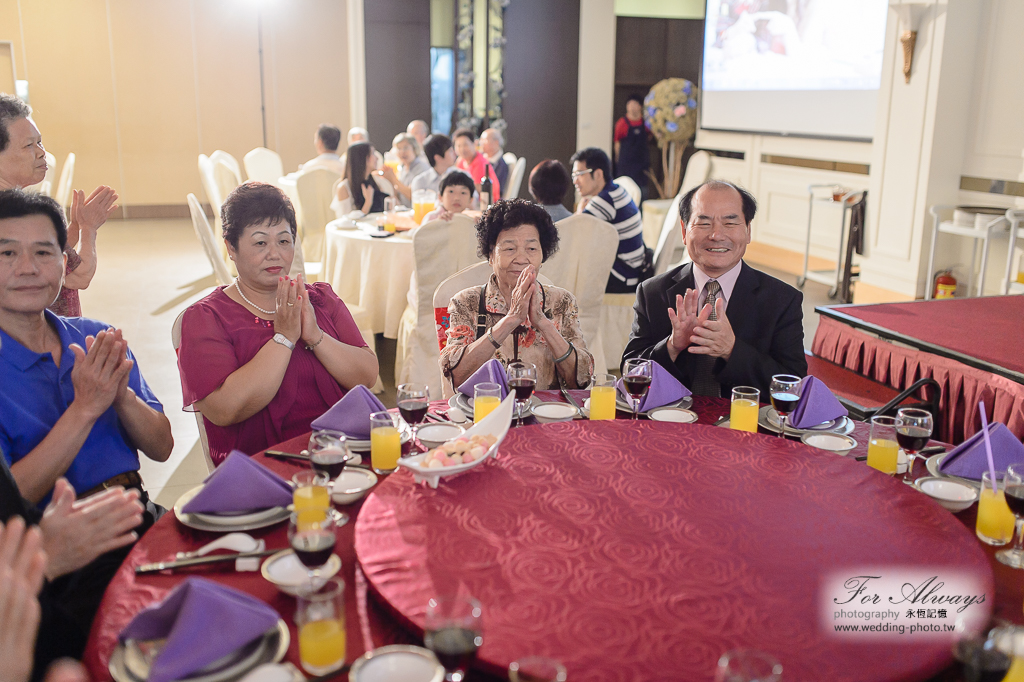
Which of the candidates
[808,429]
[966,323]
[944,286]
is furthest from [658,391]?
[944,286]

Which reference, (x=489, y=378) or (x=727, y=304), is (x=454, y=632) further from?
(x=727, y=304)

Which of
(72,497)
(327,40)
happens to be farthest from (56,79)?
(72,497)

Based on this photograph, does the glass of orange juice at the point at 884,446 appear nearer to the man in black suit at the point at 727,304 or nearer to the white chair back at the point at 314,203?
the man in black suit at the point at 727,304

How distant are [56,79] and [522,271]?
9907 mm

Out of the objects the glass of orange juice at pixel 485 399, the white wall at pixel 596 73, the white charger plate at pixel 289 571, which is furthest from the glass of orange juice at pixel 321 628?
the white wall at pixel 596 73

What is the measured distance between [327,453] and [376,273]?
3219 mm

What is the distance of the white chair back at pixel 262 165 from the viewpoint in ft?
25.6

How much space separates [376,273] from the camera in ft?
15.2

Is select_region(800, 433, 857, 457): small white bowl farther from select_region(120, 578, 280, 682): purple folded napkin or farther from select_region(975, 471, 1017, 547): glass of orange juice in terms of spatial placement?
select_region(120, 578, 280, 682): purple folded napkin

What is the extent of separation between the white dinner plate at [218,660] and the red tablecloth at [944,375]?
231 cm

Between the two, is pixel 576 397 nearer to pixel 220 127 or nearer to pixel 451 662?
pixel 451 662

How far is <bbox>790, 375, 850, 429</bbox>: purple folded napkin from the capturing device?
1877 millimetres

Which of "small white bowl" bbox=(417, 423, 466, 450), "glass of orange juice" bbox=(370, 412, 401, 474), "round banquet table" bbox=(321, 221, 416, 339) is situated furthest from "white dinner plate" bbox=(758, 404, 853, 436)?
"round banquet table" bbox=(321, 221, 416, 339)

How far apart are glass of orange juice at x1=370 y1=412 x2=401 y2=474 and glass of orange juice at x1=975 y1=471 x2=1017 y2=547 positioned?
1.10 meters
